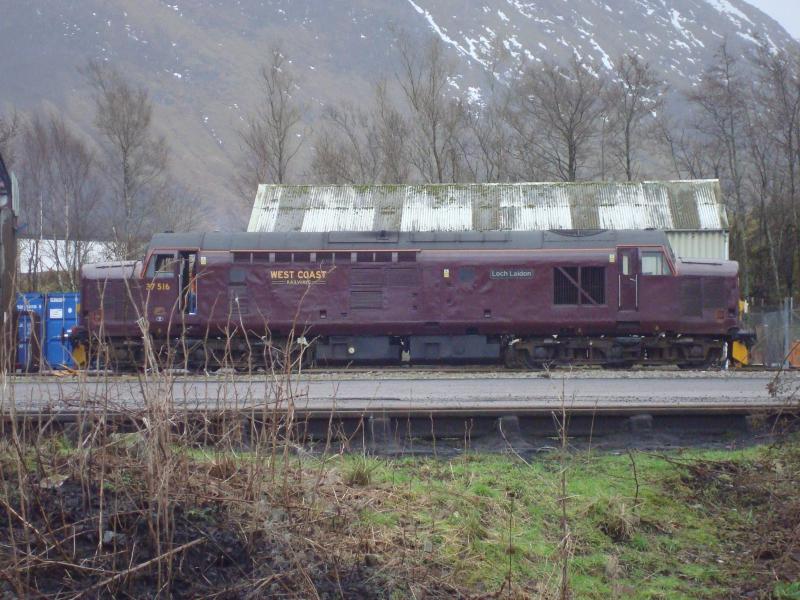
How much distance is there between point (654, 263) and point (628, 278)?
0.83 metres

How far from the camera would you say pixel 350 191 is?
3772 centimetres

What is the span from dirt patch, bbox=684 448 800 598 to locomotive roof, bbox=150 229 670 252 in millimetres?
13631

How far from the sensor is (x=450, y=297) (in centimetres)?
2297

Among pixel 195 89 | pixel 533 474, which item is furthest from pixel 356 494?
pixel 195 89

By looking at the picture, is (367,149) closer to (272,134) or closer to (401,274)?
(272,134)

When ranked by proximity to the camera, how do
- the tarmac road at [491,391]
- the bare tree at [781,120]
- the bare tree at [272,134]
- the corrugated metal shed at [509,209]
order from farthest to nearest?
the bare tree at [272,134] < the bare tree at [781,120] < the corrugated metal shed at [509,209] < the tarmac road at [491,391]

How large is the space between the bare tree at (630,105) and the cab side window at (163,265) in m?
37.8

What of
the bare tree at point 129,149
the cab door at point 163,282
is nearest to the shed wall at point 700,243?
the cab door at point 163,282

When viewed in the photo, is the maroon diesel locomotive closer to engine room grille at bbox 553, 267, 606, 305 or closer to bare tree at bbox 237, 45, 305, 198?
engine room grille at bbox 553, 267, 606, 305

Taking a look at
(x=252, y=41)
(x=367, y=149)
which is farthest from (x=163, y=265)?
(x=252, y=41)

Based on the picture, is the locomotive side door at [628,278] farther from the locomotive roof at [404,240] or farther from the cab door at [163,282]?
the cab door at [163,282]

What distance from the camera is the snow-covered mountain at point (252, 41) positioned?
391 feet

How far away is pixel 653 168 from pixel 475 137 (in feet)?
45.1

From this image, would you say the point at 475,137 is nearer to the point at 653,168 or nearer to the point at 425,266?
the point at 653,168
